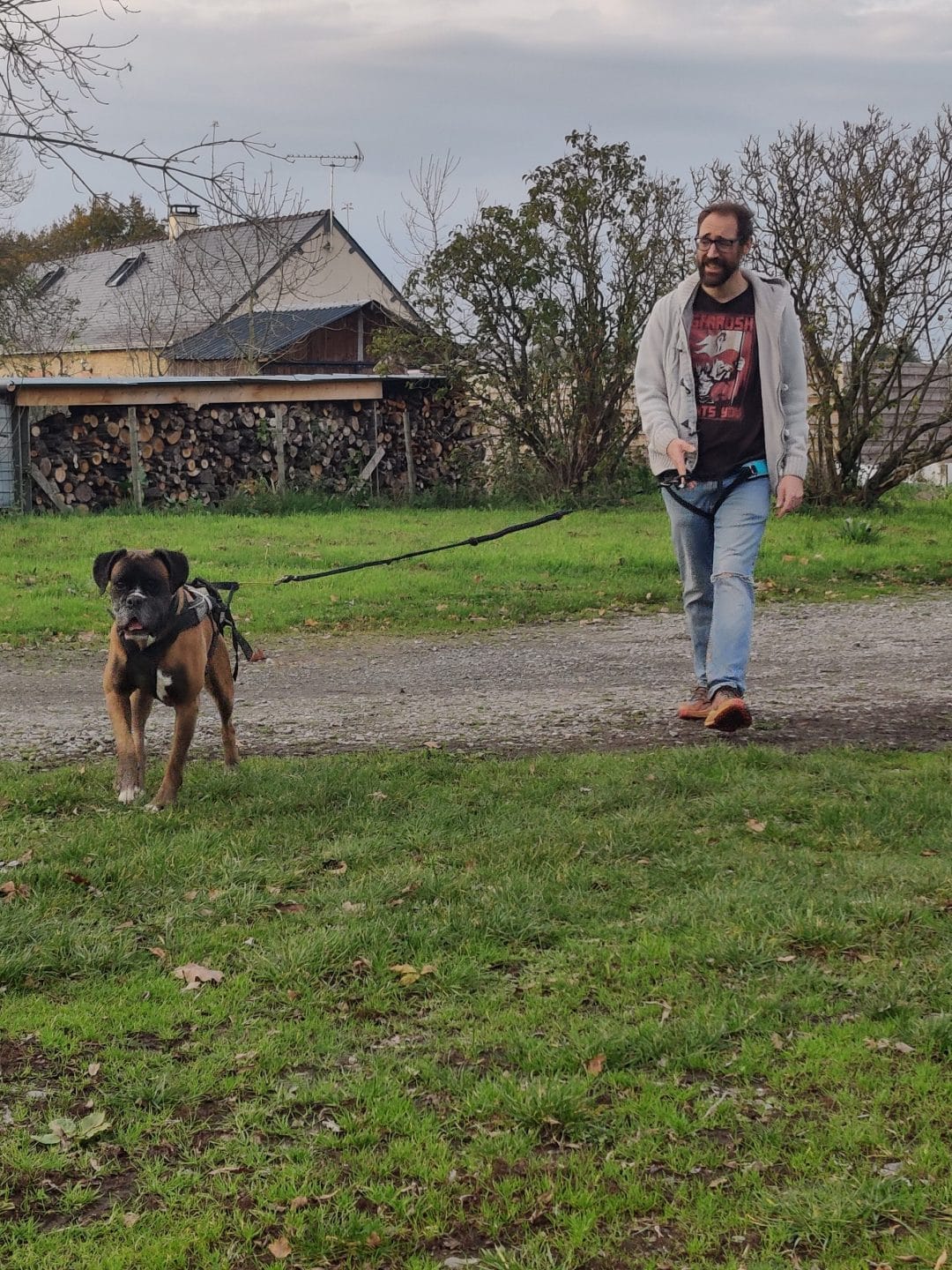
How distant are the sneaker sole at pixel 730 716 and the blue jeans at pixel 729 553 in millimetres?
149

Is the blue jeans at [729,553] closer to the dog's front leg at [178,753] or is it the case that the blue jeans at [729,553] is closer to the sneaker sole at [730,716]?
the sneaker sole at [730,716]

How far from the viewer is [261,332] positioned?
3488 cm

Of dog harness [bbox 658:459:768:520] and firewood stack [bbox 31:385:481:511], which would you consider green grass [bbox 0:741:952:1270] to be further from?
firewood stack [bbox 31:385:481:511]

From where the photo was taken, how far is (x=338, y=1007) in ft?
12.2

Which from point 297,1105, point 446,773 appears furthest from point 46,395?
point 297,1105

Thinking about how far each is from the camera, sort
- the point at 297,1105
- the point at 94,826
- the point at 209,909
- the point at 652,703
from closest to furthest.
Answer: the point at 297,1105 < the point at 209,909 < the point at 94,826 < the point at 652,703

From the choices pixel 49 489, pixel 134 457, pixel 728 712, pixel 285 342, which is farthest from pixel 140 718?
pixel 285 342

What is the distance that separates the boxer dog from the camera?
527 cm

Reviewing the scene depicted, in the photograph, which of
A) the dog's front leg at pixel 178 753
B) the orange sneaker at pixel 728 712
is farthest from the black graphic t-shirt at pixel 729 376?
the dog's front leg at pixel 178 753

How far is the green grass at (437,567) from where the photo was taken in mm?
10672

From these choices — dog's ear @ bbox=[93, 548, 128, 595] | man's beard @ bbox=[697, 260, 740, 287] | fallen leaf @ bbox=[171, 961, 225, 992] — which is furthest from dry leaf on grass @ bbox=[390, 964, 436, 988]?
man's beard @ bbox=[697, 260, 740, 287]

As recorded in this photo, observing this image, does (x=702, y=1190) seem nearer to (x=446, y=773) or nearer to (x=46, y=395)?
(x=446, y=773)

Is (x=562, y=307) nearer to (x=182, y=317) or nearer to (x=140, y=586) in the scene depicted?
(x=140, y=586)

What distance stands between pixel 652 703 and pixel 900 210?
926 centimetres
